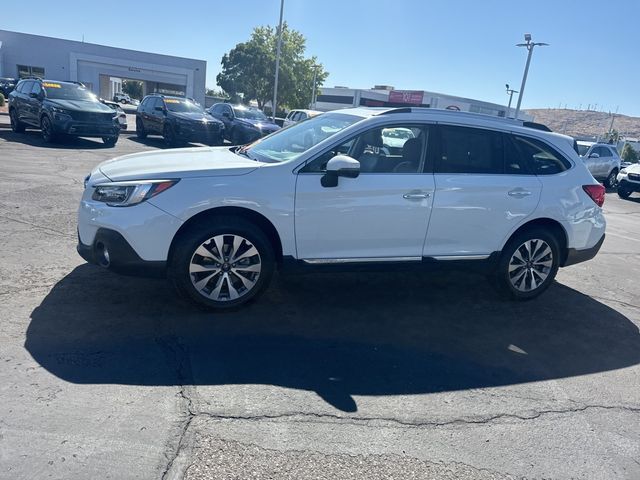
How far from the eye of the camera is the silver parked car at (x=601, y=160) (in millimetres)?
19375

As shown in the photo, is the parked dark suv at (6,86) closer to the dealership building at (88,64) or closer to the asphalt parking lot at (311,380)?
the dealership building at (88,64)

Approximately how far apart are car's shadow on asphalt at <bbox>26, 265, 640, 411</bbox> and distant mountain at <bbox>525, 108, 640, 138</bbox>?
466ft

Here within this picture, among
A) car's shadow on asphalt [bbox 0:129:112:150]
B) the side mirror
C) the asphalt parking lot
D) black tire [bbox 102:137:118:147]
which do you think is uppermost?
the side mirror

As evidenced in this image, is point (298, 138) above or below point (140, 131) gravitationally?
above

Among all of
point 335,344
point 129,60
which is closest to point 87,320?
point 335,344

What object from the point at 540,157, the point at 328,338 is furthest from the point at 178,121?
the point at 328,338

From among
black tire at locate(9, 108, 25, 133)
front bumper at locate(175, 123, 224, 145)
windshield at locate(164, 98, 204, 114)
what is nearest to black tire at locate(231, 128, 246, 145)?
windshield at locate(164, 98, 204, 114)

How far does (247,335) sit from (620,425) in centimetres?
272

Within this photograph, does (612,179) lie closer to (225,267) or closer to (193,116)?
(193,116)

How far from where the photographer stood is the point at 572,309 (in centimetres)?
545

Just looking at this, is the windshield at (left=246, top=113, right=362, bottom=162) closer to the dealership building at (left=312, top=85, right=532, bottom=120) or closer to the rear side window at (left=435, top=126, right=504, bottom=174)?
the rear side window at (left=435, top=126, right=504, bottom=174)

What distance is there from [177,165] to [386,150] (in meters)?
1.89

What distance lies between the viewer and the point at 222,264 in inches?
170

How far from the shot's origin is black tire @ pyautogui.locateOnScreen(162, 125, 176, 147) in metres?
17.1
